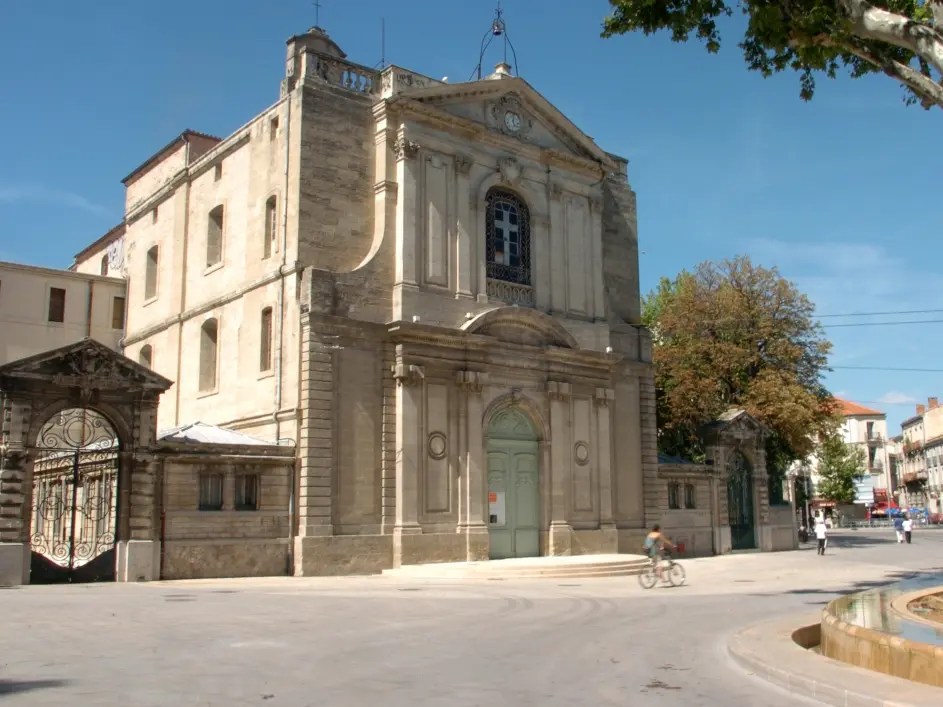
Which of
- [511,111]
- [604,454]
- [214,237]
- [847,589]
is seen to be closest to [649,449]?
A: [604,454]

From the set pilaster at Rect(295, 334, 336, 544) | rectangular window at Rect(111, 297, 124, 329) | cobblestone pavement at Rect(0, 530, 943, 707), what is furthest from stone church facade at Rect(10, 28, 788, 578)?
cobblestone pavement at Rect(0, 530, 943, 707)

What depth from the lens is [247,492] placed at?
2478 centimetres

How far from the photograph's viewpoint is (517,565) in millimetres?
25766

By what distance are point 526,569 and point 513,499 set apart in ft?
14.8

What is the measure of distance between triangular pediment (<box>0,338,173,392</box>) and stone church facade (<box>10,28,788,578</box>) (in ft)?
6.66

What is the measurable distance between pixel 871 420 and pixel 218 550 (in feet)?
320

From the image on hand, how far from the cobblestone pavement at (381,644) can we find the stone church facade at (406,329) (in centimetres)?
408

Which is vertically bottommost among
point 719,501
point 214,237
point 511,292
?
point 719,501

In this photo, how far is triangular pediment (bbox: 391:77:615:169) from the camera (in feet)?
96.5

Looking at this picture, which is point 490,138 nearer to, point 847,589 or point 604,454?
point 604,454

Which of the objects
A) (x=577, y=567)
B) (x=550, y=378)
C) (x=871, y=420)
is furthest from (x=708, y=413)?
(x=871, y=420)

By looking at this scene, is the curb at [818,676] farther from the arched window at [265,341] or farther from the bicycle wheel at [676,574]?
the arched window at [265,341]

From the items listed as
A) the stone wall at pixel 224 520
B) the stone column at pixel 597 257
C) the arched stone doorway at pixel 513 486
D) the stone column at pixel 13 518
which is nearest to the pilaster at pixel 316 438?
the stone wall at pixel 224 520

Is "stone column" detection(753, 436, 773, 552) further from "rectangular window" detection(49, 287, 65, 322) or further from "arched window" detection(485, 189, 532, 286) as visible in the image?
"rectangular window" detection(49, 287, 65, 322)
